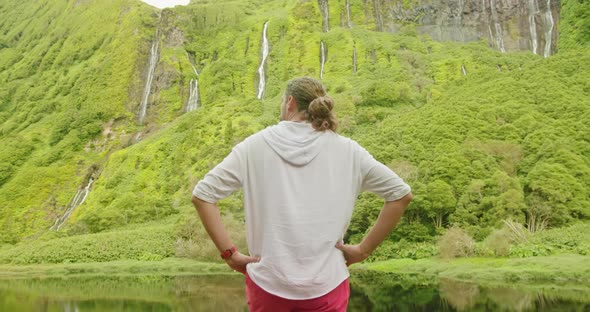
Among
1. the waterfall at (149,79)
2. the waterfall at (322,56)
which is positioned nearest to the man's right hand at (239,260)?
the waterfall at (322,56)

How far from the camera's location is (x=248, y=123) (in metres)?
96.2

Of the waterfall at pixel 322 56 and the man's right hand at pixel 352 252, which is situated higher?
the waterfall at pixel 322 56

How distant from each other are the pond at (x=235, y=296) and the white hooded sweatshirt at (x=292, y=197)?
972 inches

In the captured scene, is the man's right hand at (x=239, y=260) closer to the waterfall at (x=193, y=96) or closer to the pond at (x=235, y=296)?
the pond at (x=235, y=296)

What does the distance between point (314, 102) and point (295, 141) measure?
39 cm

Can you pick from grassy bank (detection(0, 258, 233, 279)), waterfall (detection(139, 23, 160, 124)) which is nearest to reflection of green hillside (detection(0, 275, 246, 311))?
grassy bank (detection(0, 258, 233, 279))

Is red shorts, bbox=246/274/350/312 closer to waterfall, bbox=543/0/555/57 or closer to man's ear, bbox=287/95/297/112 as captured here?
man's ear, bbox=287/95/297/112

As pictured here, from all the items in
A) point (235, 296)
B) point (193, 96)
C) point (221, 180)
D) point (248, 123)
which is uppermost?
point (221, 180)

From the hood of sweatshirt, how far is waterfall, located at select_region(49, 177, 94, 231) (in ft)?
308

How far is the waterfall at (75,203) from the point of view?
9368 cm

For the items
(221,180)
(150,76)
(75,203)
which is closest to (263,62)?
(150,76)

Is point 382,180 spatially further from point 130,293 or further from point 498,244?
point 498,244

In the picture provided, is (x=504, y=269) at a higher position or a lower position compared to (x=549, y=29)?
lower

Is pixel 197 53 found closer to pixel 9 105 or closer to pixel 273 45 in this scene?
pixel 273 45
